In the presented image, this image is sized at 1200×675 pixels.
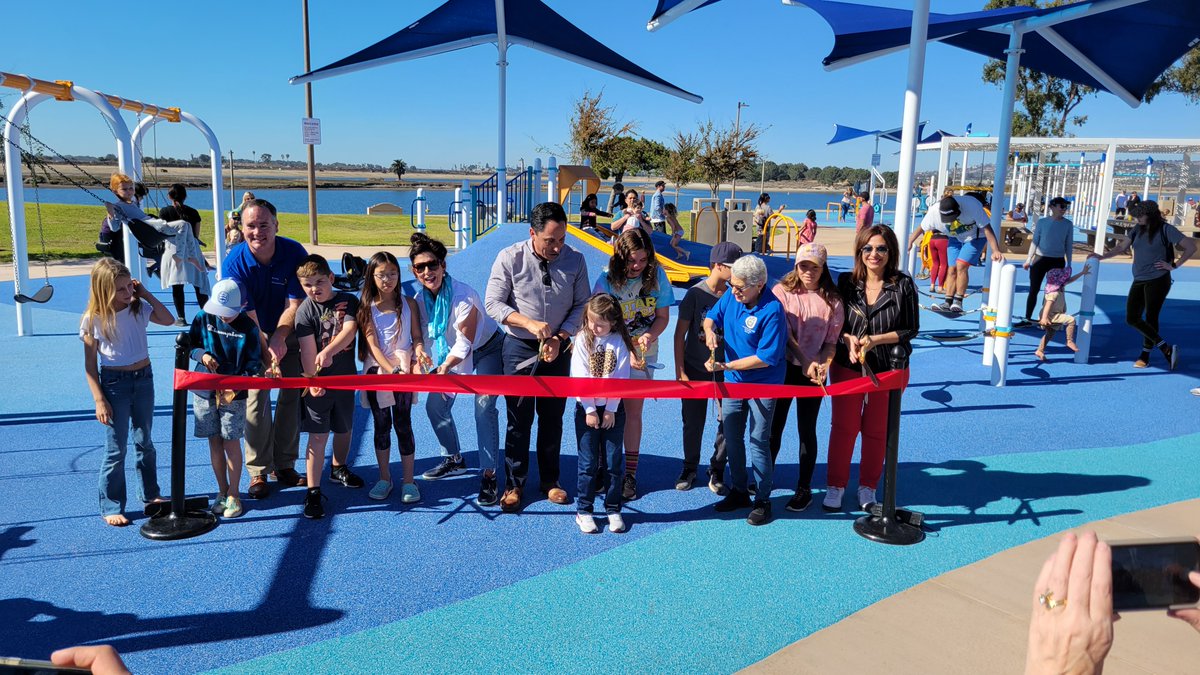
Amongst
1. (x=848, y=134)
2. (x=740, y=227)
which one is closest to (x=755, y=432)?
(x=740, y=227)

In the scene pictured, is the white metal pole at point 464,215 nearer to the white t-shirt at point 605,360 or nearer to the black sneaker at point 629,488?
the black sneaker at point 629,488

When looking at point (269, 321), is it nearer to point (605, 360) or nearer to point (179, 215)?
point (605, 360)

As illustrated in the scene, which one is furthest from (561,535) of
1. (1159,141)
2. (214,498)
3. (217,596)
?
(1159,141)

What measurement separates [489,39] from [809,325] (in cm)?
1112

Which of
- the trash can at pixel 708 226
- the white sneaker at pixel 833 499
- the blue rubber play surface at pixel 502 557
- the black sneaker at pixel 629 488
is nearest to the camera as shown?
the blue rubber play surface at pixel 502 557

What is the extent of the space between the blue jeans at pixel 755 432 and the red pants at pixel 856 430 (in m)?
0.53

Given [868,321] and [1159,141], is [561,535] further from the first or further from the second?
[1159,141]

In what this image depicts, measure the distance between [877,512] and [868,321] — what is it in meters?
1.27

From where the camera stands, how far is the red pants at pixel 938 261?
47.6 ft

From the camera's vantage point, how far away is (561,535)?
16.4 ft

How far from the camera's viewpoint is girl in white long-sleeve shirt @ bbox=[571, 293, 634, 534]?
5020 mm

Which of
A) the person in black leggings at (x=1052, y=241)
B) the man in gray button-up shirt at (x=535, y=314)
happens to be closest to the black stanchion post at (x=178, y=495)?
the man in gray button-up shirt at (x=535, y=314)

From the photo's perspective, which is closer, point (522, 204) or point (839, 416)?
point (839, 416)

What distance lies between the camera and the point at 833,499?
5473 millimetres
